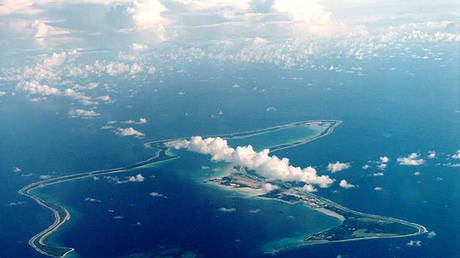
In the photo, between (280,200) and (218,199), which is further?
(218,199)

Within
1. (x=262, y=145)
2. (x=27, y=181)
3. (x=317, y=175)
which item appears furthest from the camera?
(x=262, y=145)

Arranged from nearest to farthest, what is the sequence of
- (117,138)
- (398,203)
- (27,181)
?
(398,203), (27,181), (117,138)

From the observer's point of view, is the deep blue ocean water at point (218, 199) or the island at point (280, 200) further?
the island at point (280, 200)

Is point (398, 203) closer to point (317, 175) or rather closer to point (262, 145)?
point (317, 175)

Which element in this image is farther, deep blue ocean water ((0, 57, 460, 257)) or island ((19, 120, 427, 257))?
island ((19, 120, 427, 257))

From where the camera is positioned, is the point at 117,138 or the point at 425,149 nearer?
the point at 425,149

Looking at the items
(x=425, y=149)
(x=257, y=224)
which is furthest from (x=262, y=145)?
(x=257, y=224)

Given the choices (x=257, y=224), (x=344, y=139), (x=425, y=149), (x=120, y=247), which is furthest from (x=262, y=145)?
(x=120, y=247)

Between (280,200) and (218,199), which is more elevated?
(218,199)

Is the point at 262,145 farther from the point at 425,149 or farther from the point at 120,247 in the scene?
the point at 120,247
